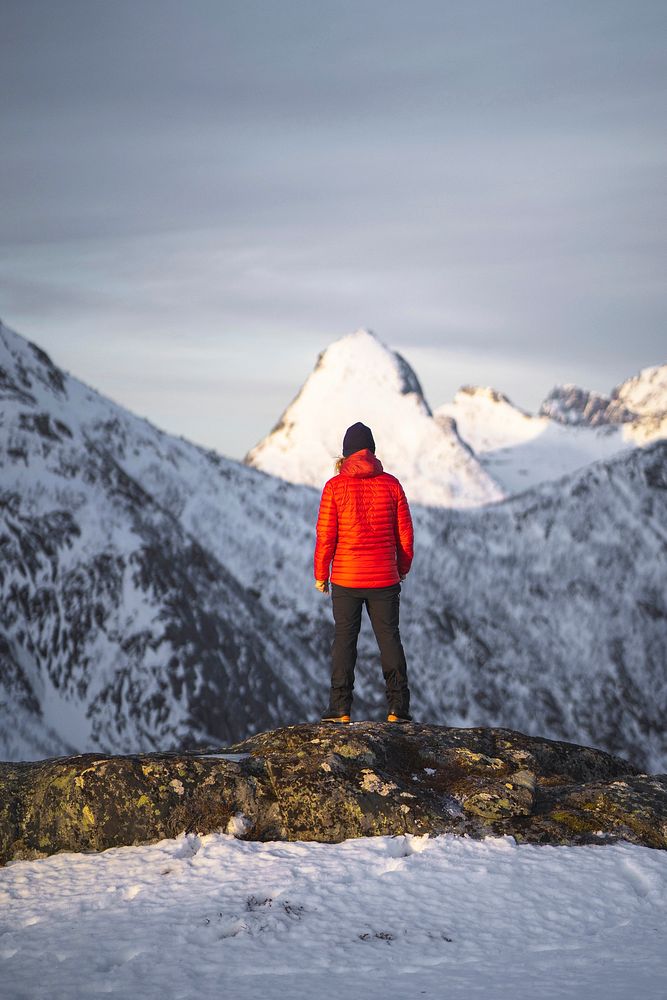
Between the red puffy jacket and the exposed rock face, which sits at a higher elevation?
the red puffy jacket

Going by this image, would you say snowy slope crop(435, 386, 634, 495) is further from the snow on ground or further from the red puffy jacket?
the snow on ground

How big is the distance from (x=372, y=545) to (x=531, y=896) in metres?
4.58

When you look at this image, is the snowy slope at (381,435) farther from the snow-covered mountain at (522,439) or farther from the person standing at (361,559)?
the person standing at (361,559)

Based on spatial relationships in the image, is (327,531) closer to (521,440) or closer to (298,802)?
(298,802)

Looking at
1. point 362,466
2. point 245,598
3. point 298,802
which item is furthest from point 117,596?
point 298,802

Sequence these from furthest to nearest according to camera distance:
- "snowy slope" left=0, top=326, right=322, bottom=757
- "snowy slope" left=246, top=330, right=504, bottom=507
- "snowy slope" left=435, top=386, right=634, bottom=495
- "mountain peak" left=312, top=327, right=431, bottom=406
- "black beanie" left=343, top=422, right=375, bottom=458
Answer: "snowy slope" left=435, top=386, right=634, bottom=495
"mountain peak" left=312, top=327, right=431, bottom=406
"snowy slope" left=246, top=330, right=504, bottom=507
"snowy slope" left=0, top=326, right=322, bottom=757
"black beanie" left=343, top=422, right=375, bottom=458

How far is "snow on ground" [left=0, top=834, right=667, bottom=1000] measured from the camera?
17.6ft

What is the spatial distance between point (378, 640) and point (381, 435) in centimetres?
7138

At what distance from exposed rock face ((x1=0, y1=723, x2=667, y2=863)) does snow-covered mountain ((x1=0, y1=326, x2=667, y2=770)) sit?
15794 mm

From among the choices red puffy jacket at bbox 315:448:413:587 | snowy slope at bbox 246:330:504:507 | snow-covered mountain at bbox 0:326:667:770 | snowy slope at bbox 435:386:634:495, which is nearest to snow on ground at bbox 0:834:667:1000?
red puffy jacket at bbox 315:448:413:587

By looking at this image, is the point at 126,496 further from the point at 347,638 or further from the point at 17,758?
the point at 347,638

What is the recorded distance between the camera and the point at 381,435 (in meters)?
81.2

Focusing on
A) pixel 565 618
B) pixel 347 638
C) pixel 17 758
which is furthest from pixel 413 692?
pixel 347 638

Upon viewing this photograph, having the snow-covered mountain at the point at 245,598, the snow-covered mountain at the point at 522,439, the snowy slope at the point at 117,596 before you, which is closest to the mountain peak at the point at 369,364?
A: the snow-covered mountain at the point at 522,439
